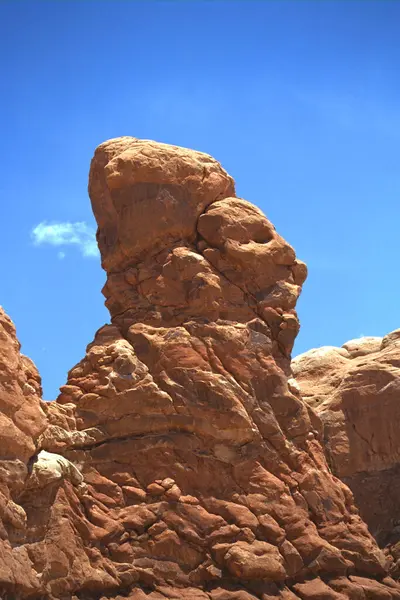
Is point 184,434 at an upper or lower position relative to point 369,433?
lower

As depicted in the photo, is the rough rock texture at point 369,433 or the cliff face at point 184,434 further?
the rough rock texture at point 369,433

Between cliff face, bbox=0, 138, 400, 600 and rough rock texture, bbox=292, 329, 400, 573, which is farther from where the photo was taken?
rough rock texture, bbox=292, 329, 400, 573

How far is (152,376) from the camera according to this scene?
23.4m

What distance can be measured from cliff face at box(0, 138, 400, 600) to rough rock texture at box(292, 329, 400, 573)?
92 cm

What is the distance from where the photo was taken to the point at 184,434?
75.6ft

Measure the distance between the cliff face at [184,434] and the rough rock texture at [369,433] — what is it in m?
0.92

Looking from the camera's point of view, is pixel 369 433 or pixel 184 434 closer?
pixel 184 434

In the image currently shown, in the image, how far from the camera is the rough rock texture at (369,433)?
25828 mm

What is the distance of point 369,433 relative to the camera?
2655 cm

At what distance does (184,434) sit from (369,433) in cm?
553

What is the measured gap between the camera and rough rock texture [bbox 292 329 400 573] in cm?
2583

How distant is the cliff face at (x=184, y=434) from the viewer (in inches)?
835

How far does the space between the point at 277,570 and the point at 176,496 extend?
7.94 ft

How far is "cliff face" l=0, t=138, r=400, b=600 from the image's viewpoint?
21203 mm
